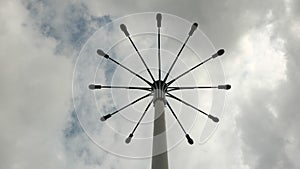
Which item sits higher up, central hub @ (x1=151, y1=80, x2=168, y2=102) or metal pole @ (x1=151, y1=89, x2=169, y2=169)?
central hub @ (x1=151, y1=80, x2=168, y2=102)

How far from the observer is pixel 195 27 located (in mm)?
19719

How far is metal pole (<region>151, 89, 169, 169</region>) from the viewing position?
13.3 meters

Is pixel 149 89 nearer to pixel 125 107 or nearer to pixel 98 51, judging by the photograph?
pixel 125 107

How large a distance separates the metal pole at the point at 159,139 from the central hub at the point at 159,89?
0.10 metres

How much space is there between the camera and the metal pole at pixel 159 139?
13.3 meters

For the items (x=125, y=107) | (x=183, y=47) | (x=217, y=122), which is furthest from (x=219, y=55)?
(x=125, y=107)

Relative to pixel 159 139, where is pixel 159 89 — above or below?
above

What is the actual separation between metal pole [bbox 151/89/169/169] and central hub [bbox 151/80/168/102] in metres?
A: 0.10

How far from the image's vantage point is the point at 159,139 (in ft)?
46.5

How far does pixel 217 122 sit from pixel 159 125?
6.32m

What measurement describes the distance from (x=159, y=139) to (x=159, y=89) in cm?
331

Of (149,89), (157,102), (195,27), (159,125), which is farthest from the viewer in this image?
(195,27)

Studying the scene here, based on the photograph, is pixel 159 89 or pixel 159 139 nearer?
pixel 159 139

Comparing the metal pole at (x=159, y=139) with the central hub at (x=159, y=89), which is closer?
the metal pole at (x=159, y=139)
